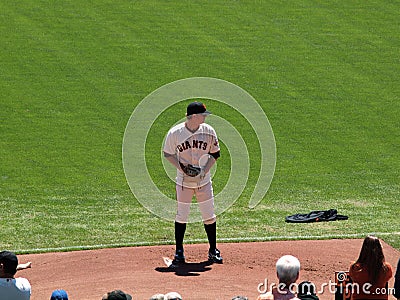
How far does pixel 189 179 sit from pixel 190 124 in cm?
63

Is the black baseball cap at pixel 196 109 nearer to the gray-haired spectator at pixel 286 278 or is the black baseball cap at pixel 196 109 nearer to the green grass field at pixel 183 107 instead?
the green grass field at pixel 183 107

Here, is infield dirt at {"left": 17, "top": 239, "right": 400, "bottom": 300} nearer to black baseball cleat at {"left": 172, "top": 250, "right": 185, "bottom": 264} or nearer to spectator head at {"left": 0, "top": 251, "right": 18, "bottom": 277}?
black baseball cleat at {"left": 172, "top": 250, "right": 185, "bottom": 264}

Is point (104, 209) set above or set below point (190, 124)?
below

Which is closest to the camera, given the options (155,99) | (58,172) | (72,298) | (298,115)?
(72,298)

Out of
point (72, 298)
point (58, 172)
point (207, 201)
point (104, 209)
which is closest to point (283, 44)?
point (58, 172)

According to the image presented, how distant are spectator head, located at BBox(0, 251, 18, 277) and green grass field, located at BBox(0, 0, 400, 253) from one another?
149 inches

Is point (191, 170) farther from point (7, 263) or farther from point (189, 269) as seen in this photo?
point (7, 263)

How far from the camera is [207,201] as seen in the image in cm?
1002

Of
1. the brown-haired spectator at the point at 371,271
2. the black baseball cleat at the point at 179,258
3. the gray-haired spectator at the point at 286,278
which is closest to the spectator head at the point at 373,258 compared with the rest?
the brown-haired spectator at the point at 371,271

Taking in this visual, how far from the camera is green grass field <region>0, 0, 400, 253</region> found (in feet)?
40.6

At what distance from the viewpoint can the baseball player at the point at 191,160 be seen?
387 inches

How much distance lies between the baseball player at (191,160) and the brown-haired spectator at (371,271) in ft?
11.6

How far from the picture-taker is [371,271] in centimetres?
651

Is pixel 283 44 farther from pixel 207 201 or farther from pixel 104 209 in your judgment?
pixel 207 201
